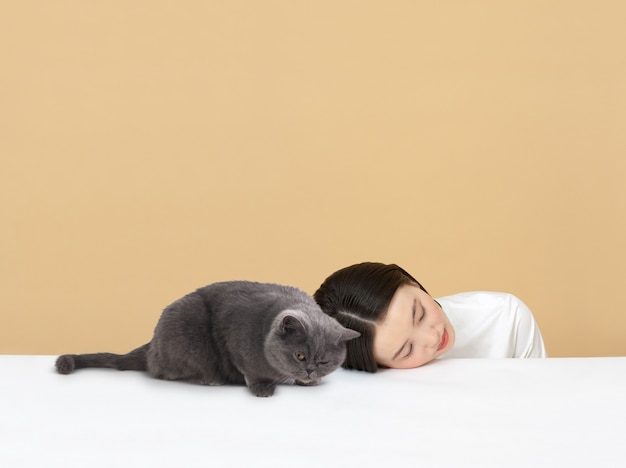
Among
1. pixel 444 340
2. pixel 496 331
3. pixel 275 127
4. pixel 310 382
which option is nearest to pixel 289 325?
pixel 310 382

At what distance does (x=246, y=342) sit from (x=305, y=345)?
4.0 inches

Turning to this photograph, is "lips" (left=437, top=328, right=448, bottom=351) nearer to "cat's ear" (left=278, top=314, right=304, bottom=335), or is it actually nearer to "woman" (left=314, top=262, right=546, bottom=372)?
"woman" (left=314, top=262, right=546, bottom=372)

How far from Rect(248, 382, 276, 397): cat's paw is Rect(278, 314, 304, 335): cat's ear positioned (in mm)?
103

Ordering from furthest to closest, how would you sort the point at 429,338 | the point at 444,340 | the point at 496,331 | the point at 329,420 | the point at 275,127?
the point at 275,127 < the point at 496,331 < the point at 444,340 < the point at 429,338 < the point at 329,420

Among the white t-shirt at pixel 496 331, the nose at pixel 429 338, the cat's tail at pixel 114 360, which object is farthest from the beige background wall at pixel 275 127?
the cat's tail at pixel 114 360

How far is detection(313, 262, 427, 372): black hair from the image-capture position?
153cm

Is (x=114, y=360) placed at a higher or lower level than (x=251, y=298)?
lower

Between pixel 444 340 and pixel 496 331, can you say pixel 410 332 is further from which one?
pixel 496 331

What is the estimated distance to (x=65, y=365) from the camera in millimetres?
1330

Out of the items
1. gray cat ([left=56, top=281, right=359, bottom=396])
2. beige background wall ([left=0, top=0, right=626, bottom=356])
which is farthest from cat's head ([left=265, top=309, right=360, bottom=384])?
beige background wall ([left=0, top=0, right=626, bottom=356])

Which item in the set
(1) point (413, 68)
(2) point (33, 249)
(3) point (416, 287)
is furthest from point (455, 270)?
(2) point (33, 249)

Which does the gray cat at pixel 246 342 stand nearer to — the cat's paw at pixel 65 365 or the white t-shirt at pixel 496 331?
the cat's paw at pixel 65 365

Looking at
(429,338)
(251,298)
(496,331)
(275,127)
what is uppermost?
(275,127)

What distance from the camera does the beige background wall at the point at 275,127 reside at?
2779 millimetres
